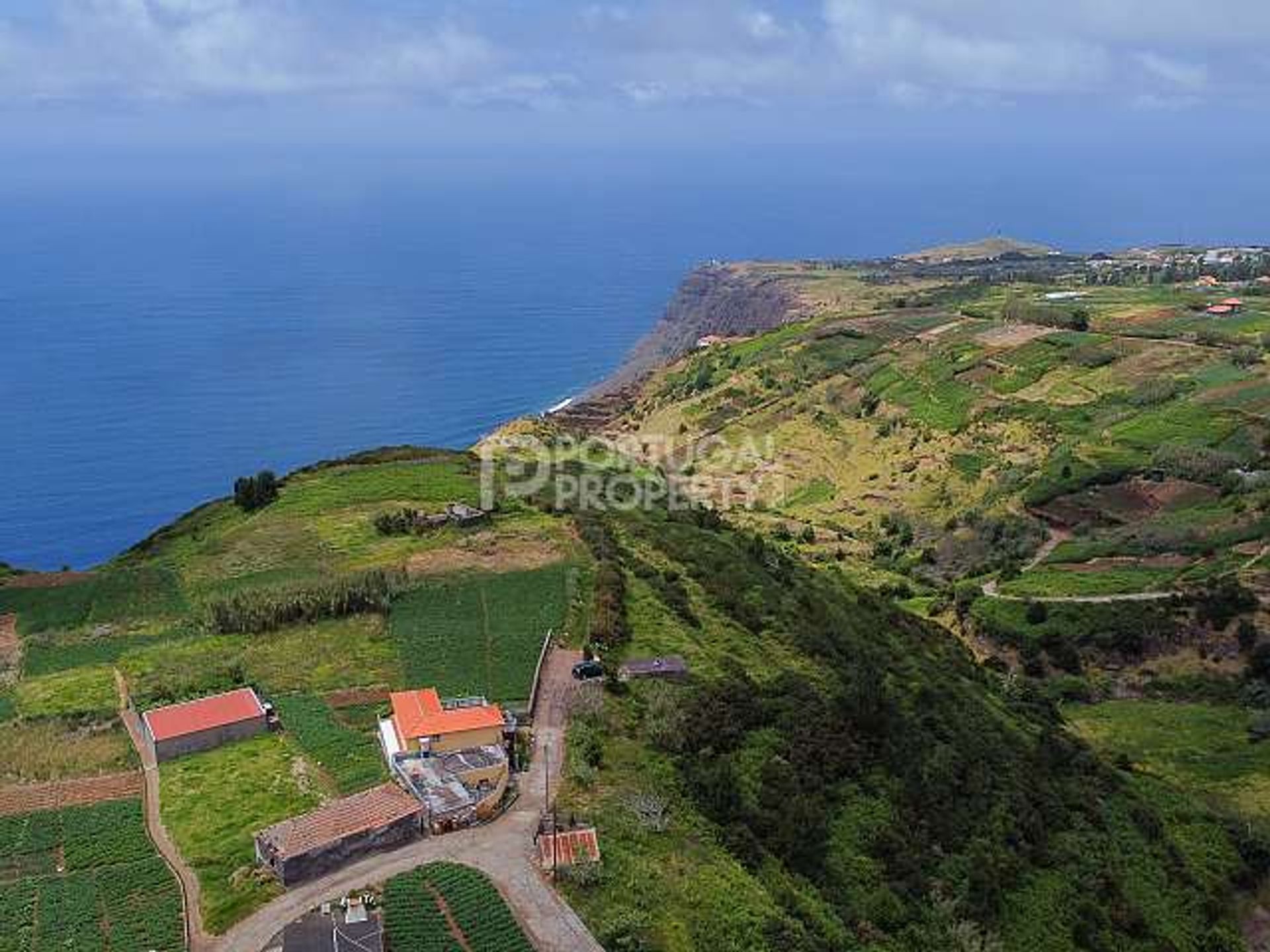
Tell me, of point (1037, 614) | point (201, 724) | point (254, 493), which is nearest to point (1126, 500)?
point (1037, 614)

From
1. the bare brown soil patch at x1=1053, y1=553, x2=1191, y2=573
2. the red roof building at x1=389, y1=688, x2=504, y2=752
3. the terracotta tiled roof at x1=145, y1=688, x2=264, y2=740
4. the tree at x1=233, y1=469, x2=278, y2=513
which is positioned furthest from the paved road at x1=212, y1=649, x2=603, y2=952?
the bare brown soil patch at x1=1053, y1=553, x2=1191, y2=573

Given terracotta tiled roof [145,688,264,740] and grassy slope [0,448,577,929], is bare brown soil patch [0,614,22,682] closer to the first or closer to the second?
grassy slope [0,448,577,929]

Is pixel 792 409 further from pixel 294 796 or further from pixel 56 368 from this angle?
pixel 56 368

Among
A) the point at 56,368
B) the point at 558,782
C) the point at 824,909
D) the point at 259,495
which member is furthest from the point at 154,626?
the point at 56,368

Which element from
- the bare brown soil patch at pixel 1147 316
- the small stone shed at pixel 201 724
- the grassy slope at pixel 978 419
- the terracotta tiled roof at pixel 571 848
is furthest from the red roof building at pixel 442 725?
the bare brown soil patch at pixel 1147 316

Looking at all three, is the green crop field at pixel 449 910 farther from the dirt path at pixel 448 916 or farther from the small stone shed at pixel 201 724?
the small stone shed at pixel 201 724
